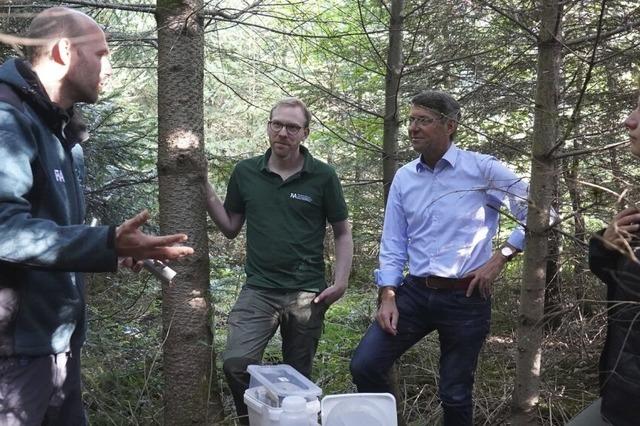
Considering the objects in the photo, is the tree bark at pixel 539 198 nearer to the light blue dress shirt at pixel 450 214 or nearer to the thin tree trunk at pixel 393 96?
the light blue dress shirt at pixel 450 214

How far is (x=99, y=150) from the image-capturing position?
5.74 metres

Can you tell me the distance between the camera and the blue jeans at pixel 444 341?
3.79m

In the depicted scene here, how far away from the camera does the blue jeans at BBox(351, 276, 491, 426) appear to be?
3793mm

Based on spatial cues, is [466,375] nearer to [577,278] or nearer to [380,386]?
[380,386]

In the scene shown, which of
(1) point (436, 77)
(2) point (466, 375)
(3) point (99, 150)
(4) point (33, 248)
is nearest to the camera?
(4) point (33, 248)

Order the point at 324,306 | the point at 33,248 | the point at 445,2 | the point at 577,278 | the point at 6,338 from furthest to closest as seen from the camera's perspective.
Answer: the point at 577,278, the point at 445,2, the point at 324,306, the point at 6,338, the point at 33,248

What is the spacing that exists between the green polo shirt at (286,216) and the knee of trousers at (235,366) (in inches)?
20.3

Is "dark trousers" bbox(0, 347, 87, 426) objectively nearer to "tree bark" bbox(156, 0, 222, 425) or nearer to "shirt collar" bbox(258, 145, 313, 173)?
"tree bark" bbox(156, 0, 222, 425)

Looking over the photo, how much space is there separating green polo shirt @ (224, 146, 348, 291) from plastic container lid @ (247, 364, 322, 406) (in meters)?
0.63

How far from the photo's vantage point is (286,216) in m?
Result: 4.03

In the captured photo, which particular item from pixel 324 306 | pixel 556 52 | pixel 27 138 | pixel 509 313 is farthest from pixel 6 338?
pixel 509 313

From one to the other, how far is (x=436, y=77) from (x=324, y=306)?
10.3 ft

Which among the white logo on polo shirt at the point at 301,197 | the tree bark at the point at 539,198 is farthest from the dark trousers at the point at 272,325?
the tree bark at the point at 539,198

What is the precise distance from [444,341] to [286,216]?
1319mm
